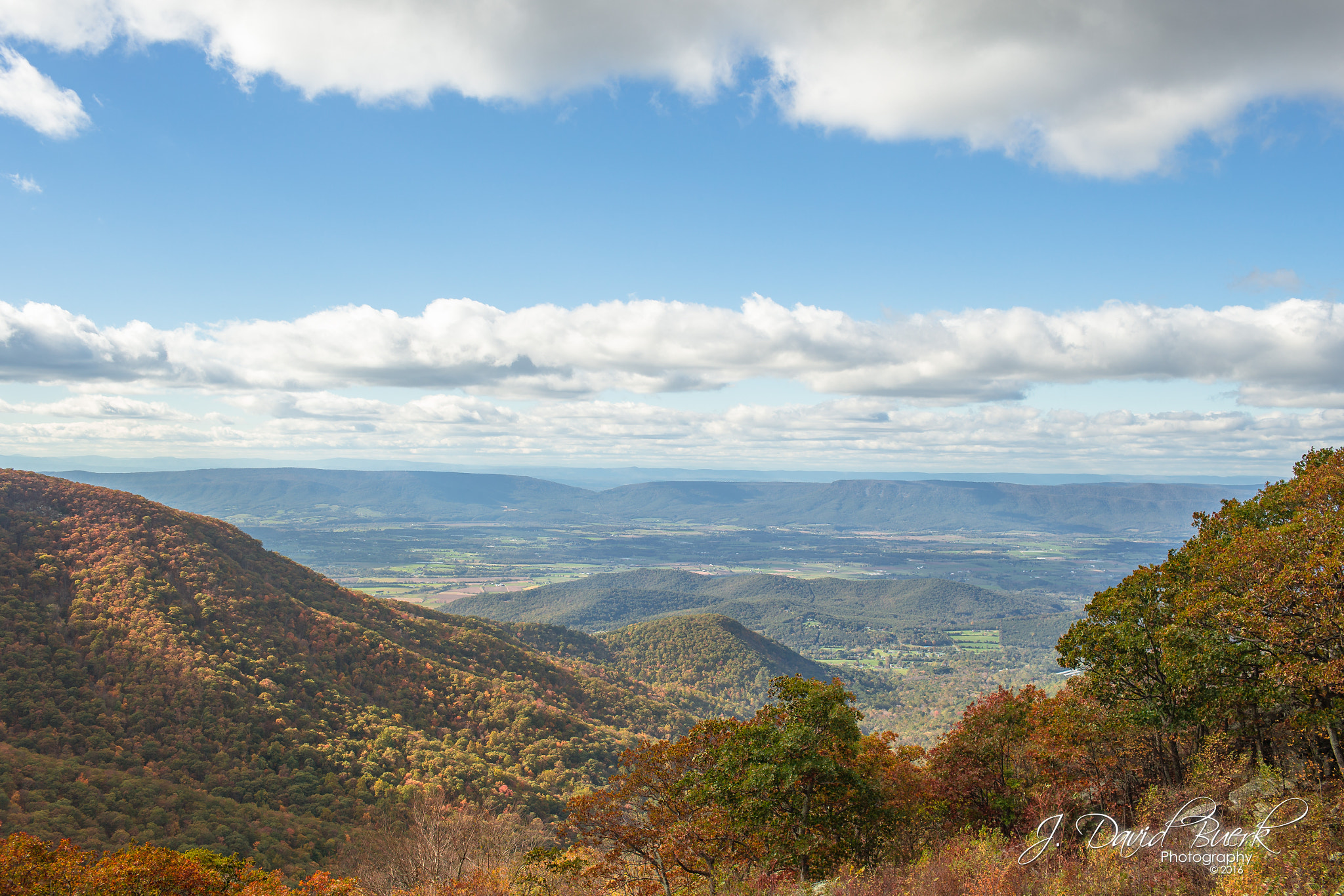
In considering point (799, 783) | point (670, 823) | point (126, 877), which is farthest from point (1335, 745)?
point (126, 877)

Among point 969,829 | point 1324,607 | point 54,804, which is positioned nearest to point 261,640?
point 54,804

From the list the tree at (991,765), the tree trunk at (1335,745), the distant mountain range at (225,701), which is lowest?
the distant mountain range at (225,701)

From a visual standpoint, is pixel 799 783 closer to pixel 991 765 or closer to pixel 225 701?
pixel 991 765

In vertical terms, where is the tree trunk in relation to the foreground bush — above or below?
above

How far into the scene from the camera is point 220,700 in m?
63.5

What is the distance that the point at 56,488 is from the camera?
88125 mm

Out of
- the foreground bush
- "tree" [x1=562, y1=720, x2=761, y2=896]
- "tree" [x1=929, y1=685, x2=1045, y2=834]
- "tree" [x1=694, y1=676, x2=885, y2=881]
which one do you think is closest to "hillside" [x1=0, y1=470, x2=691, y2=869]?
the foreground bush

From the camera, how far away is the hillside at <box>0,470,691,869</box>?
45906mm

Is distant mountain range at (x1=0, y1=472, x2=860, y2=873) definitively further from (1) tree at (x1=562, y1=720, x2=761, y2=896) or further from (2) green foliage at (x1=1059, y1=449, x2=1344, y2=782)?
(2) green foliage at (x1=1059, y1=449, x2=1344, y2=782)

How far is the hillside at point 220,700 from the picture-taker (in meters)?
45.9

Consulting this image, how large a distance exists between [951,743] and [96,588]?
288 feet

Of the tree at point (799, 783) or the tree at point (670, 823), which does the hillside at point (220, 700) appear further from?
the tree at point (799, 783)

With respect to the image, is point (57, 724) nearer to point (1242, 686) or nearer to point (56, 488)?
point (56, 488)

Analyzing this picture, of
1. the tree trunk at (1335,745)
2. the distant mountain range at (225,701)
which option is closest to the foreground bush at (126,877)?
the distant mountain range at (225,701)
